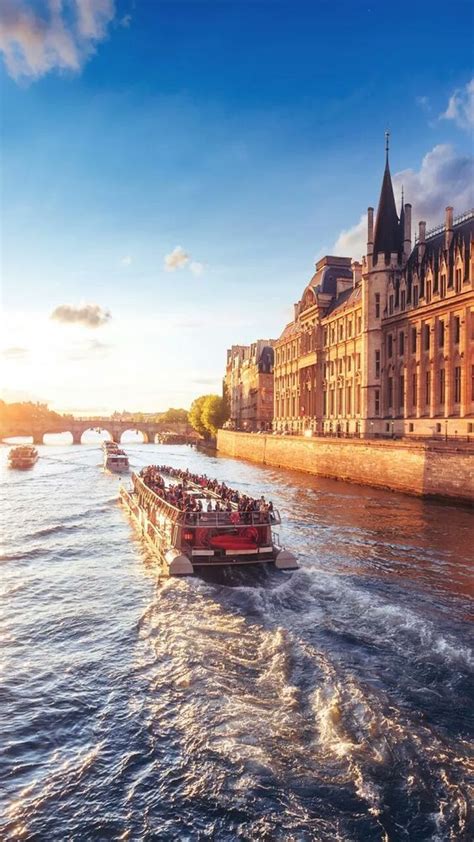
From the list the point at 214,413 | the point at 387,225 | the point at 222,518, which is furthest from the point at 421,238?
the point at 214,413

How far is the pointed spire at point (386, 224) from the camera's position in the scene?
226ft

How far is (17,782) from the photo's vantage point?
34.4ft

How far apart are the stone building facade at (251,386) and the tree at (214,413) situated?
5815 millimetres

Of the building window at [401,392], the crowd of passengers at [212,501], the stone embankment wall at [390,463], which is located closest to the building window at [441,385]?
the building window at [401,392]

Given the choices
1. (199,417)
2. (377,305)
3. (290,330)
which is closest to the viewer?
(377,305)

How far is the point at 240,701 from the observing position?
42.0 ft

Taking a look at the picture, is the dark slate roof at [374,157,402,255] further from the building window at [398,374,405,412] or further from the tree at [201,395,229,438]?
the tree at [201,395,229,438]

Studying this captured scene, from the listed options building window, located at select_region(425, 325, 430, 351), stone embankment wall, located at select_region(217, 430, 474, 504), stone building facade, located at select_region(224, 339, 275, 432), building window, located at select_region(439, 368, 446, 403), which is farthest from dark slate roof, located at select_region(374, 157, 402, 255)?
stone building facade, located at select_region(224, 339, 275, 432)

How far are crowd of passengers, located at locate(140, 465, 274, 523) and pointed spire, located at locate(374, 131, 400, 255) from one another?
43.1 metres

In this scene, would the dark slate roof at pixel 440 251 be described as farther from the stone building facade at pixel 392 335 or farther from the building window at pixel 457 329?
the building window at pixel 457 329

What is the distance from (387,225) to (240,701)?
65.7 m

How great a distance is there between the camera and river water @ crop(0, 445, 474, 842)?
9.45 metres

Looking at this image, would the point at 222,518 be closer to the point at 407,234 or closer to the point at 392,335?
the point at 392,335

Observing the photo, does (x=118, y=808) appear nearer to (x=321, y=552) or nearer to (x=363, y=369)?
(x=321, y=552)
